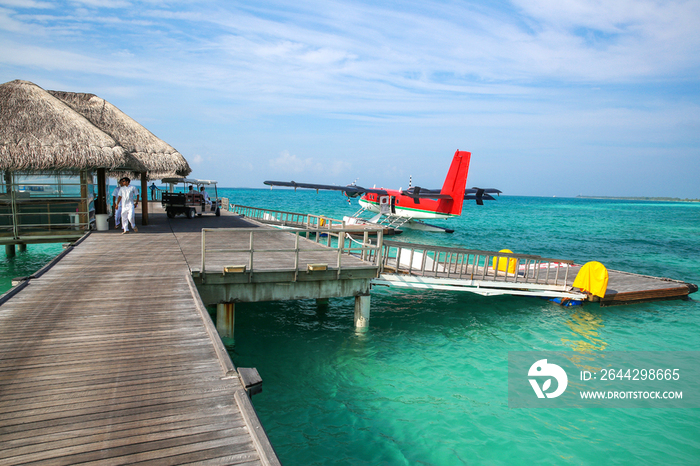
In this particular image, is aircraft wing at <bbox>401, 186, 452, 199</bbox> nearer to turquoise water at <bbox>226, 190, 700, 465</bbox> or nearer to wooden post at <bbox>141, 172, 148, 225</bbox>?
turquoise water at <bbox>226, 190, 700, 465</bbox>

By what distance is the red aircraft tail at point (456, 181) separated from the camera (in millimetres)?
32656

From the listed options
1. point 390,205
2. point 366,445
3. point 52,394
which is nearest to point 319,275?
point 366,445

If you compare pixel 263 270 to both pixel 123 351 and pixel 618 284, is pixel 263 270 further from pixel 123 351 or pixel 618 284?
pixel 618 284

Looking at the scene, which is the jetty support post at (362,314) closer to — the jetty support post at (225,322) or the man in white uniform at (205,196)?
the jetty support post at (225,322)

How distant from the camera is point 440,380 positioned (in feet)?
27.9

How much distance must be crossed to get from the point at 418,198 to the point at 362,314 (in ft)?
86.0

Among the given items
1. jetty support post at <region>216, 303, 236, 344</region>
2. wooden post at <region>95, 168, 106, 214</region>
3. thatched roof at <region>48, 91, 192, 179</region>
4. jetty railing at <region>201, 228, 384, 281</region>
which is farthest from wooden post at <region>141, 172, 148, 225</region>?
jetty support post at <region>216, 303, 236, 344</region>

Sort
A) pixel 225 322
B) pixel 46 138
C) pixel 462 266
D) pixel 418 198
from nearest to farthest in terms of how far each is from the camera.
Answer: pixel 225 322 → pixel 46 138 → pixel 462 266 → pixel 418 198

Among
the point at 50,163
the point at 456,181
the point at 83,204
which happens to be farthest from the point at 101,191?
the point at 456,181

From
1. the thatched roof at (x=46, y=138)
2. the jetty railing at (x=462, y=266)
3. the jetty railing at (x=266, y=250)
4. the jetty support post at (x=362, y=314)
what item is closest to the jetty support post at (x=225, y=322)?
the jetty railing at (x=266, y=250)

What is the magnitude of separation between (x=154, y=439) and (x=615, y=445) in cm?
724

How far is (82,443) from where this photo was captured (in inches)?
126

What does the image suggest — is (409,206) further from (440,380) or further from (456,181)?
(440,380)

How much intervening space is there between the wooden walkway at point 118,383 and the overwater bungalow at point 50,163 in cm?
683
